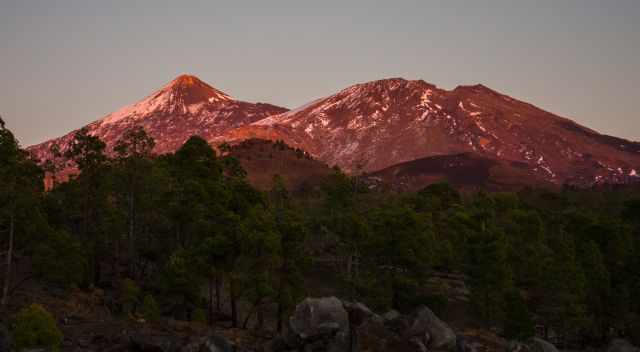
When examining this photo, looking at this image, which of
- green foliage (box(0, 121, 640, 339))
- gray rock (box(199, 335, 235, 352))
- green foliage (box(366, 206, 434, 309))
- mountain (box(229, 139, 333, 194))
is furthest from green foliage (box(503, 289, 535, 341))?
mountain (box(229, 139, 333, 194))

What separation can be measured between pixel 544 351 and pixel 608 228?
66.8ft

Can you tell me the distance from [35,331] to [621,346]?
3095cm

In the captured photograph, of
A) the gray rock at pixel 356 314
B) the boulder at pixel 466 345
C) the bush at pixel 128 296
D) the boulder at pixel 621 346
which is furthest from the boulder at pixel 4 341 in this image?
the boulder at pixel 621 346

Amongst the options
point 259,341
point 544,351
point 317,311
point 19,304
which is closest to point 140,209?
point 19,304

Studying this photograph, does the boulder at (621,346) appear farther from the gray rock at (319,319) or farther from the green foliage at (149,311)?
the green foliage at (149,311)

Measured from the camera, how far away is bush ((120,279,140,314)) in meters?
Answer: 30.4

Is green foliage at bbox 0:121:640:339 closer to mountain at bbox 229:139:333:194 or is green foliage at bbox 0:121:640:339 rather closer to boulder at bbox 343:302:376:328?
boulder at bbox 343:302:376:328

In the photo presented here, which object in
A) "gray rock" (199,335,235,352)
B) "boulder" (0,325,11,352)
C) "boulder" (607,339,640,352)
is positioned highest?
"boulder" (0,325,11,352)

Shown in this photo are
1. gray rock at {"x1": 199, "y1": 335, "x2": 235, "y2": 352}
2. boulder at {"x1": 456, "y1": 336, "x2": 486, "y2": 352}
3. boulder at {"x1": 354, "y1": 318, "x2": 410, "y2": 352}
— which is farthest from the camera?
boulder at {"x1": 456, "y1": 336, "x2": 486, "y2": 352}

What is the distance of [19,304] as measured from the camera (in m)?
29.1

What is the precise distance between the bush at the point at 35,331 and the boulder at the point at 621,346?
29.9 m

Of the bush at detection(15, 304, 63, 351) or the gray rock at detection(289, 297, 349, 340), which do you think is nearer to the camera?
the bush at detection(15, 304, 63, 351)

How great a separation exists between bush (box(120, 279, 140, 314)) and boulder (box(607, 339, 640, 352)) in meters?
26.4

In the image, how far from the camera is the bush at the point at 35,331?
22.2 meters
